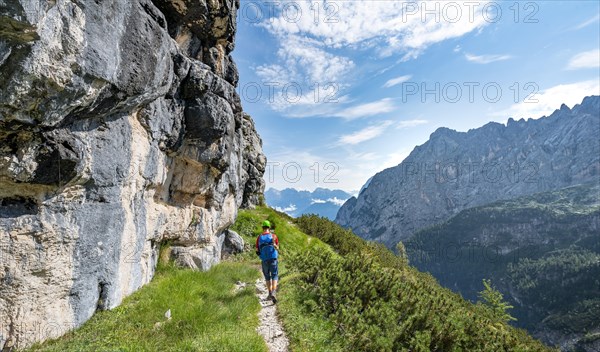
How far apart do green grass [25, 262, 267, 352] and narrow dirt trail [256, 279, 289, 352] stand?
316 millimetres

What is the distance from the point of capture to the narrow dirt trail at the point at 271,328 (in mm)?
9366

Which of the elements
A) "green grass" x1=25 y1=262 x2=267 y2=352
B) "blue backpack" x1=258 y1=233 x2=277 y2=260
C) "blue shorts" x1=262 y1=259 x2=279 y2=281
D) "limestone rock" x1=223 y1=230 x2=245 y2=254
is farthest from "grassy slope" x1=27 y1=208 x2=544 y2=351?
"limestone rock" x1=223 y1=230 x2=245 y2=254

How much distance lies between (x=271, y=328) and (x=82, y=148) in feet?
25.2

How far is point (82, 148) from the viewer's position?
8.64 m

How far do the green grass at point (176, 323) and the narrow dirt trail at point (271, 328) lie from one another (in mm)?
316

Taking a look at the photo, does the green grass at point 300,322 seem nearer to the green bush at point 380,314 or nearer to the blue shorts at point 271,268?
the green bush at point 380,314

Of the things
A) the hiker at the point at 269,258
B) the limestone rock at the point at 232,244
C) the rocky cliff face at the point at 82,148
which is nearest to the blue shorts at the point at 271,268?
the hiker at the point at 269,258

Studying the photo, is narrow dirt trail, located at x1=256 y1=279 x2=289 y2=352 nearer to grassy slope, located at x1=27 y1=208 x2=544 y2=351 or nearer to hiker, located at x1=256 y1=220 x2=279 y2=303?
grassy slope, located at x1=27 y1=208 x2=544 y2=351

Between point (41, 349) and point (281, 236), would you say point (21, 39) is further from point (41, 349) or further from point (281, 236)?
point (281, 236)

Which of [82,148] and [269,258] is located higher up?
[82,148]

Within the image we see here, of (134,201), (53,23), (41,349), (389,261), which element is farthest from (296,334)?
(389,261)

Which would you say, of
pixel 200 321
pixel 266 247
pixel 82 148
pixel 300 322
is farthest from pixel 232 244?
pixel 82 148

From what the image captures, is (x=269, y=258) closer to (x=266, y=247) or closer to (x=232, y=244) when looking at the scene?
(x=266, y=247)

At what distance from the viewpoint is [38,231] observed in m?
7.89
